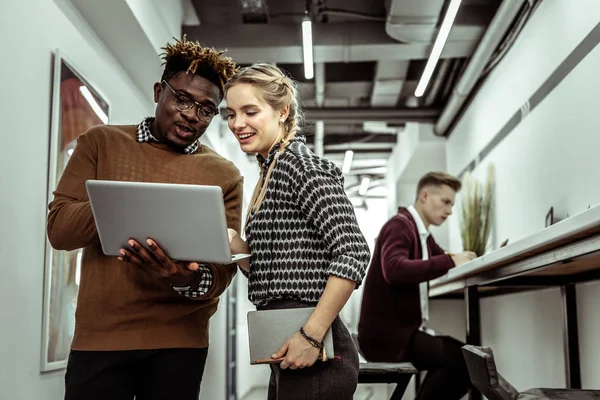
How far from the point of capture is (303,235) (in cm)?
129

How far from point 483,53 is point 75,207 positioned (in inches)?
145

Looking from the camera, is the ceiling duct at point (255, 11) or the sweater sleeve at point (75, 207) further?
the ceiling duct at point (255, 11)

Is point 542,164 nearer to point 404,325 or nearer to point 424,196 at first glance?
point 424,196

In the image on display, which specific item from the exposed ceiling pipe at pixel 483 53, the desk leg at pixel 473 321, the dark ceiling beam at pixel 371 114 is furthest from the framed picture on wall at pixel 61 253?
the dark ceiling beam at pixel 371 114

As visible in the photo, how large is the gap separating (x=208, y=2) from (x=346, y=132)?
3.65m

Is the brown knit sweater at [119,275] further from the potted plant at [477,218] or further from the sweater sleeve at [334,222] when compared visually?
the potted plant at [477,218]

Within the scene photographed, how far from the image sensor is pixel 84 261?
1494 millimetres

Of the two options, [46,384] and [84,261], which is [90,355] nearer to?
[84,261]

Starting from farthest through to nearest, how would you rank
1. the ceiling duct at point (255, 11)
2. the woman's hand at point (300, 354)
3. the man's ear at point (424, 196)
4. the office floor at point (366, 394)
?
the office floor at point (366, 394) < the ceiling duct at point (255, 11) < the man's ear at point (424, 196) < the woman's hand at point (300, 354)

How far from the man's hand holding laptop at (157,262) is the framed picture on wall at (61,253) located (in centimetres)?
114

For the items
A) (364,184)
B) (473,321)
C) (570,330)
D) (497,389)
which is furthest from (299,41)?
(364,184)

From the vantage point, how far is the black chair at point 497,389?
1.31 meters

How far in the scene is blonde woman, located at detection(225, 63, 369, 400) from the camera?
122 centimetres

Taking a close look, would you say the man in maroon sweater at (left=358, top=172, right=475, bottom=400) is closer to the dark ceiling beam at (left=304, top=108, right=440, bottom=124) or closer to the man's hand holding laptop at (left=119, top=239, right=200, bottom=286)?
the man's hand holding laptop at (left=119, top=239, right=200, bottom=286)
